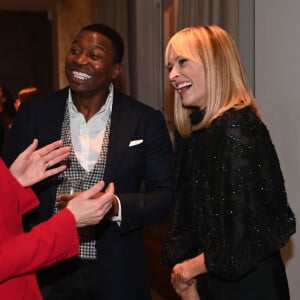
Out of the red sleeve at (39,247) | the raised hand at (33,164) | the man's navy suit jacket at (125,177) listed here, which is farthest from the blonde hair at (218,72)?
the red sleeve at (39,247)

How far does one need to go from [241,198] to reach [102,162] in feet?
2.25

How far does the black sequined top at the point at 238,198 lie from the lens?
1.69m

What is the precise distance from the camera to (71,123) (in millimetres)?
2279

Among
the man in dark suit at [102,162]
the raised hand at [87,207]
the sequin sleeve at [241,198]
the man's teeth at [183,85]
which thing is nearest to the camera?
the raised hand at [87,207]

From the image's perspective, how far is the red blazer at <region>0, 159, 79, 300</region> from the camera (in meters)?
1.35

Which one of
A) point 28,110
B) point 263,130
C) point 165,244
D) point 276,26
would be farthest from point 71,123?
point 276,26

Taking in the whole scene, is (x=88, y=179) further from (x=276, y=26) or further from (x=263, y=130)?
(x=276, y=26)

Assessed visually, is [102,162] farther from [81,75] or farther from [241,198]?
[241,198]

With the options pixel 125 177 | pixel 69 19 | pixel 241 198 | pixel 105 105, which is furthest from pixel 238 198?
pixel 69 19

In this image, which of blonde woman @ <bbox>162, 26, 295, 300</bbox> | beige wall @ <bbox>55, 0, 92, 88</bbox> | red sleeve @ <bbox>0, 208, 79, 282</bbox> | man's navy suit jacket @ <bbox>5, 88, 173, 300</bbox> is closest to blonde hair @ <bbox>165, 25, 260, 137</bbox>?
blonde woman @ <bbox>162, 26, 295, 300</bbox>

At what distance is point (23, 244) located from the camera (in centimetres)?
137

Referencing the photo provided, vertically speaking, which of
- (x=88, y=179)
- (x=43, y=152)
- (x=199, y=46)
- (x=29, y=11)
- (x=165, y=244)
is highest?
(x=29, y=11)

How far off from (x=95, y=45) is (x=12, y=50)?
7978 mm

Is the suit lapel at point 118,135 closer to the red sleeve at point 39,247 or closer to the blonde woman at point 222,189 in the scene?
the blonde woman at point 222,189
